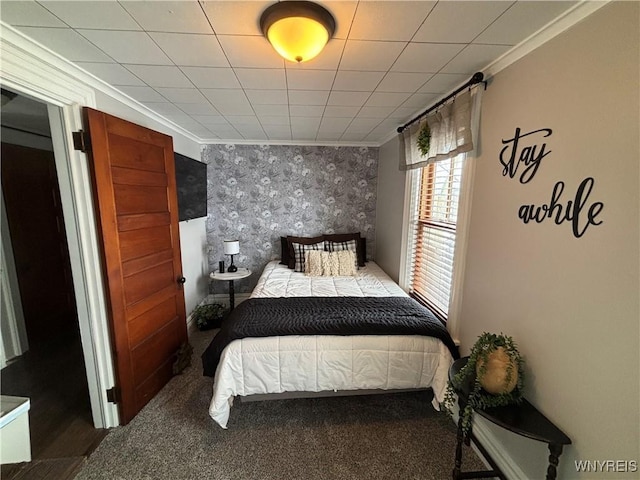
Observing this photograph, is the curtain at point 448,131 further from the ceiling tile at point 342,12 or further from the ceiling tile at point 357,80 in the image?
the ceiling tile at point 342,12

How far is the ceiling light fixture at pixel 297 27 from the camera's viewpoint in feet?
3.25

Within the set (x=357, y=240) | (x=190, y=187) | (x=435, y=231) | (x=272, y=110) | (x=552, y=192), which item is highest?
(x=272, y=110)

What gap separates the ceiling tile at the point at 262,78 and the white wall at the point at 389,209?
1579mm

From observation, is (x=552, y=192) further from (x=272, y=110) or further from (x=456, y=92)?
(x=272, y=110)

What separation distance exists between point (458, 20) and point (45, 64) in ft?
6.58

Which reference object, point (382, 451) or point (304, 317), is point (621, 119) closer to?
point (304, 317)

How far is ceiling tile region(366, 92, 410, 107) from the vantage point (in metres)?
1.84

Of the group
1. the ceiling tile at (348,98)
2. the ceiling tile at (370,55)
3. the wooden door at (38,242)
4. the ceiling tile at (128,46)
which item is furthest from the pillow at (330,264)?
the wooden door at (38,242)

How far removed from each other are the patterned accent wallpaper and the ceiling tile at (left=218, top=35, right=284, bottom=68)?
2.04m

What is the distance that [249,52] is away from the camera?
1306 mm

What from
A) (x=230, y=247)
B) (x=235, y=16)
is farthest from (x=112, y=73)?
(x=230, y=247)

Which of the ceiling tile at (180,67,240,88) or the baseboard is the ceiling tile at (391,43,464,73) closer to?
the ceiling tile at (180,67,240,88)

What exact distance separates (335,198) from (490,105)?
2.24 m

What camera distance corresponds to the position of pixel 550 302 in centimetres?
113
